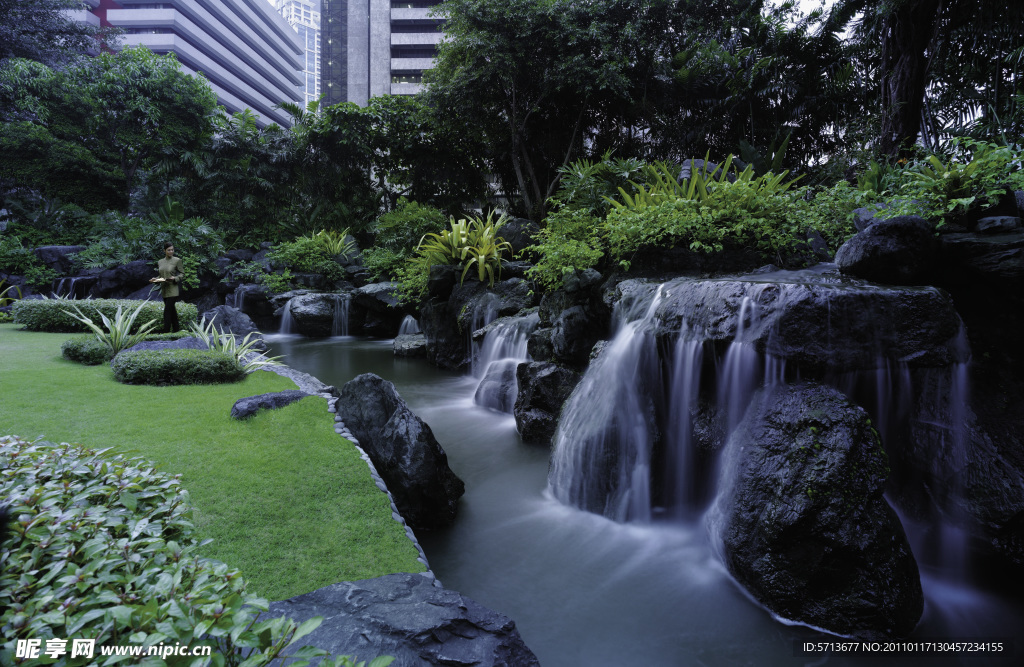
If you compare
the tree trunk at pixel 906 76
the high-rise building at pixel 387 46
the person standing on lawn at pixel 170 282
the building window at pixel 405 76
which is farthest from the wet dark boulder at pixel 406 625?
the building window at pixel 405 76

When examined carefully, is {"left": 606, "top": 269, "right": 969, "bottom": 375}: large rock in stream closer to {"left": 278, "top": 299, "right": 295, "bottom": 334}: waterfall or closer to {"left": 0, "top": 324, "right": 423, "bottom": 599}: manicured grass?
{"left": 0, "top": 324, "right": 423, "bottom": 599}: manicured grass

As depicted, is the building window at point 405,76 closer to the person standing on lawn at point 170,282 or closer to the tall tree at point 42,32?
the tall tree at point 42,32

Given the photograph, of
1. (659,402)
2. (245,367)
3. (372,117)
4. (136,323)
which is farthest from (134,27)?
(659,402)

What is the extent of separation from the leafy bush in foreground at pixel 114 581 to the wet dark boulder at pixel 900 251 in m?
4.76

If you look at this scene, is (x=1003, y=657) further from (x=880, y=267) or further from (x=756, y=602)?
(x=880, y=267)

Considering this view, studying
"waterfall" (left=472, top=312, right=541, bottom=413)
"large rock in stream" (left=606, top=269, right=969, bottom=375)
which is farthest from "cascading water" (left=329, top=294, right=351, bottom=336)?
"large rock in stream" (left=606, top=269, right=969, bottom=375)

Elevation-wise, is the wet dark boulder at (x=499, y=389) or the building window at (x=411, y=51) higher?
the building window at (x=411, y=51)

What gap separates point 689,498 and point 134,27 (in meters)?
71.1

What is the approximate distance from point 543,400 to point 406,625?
4207 mm

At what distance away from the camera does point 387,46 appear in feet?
127

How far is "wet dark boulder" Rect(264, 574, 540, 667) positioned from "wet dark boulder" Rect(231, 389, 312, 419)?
2.88m

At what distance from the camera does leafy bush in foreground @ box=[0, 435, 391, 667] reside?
1.42 m

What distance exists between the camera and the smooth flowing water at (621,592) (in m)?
2.89

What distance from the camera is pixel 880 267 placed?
4.17 metres
